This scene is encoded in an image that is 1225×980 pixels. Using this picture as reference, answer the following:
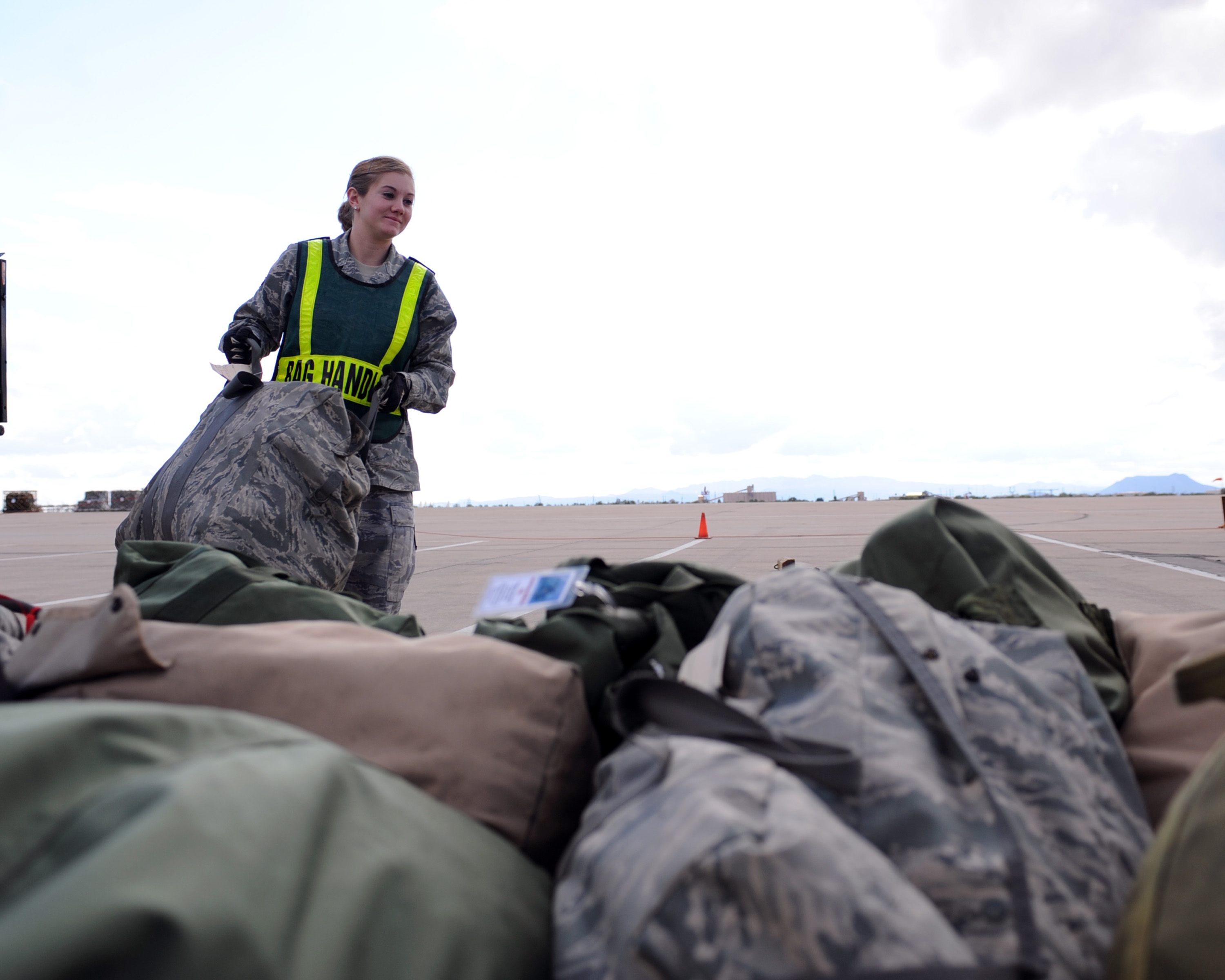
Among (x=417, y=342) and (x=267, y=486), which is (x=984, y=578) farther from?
(x=417, y=342)

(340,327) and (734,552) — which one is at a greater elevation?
(340,327)

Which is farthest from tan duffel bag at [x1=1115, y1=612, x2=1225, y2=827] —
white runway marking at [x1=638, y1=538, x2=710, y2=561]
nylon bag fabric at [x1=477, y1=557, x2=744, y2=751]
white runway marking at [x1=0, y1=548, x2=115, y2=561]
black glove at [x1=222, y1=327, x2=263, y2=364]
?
white runway marking at [x1=0, y1=548, x2=115, y2=561]

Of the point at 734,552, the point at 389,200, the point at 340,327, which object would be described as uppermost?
the point at 389,200

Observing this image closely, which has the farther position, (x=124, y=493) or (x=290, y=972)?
(x=124, y=493)

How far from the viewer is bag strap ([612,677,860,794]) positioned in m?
0.82

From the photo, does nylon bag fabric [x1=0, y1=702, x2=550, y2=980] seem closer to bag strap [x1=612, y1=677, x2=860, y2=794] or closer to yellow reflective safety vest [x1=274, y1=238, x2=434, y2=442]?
bag strap [x1=612, y1=677, x2=860, y2=794]

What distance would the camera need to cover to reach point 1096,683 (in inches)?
49.5

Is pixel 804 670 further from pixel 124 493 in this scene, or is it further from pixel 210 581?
pixel 124 493

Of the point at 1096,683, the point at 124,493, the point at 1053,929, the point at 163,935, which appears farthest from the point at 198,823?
the point at 124,493

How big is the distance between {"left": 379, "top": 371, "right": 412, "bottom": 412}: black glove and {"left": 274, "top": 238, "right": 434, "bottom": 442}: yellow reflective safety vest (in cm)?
13

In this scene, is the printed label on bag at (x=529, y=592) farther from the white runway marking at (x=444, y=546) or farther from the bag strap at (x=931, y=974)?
the white runway marking at (x=444, y=546)

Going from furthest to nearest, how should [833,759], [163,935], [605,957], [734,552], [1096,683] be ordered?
[734,552] < [1096,683] < [833,759] < [605,957] < [163,935]

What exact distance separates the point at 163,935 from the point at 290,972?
0.10 meters

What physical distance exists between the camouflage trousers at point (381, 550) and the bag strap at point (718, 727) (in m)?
2.27
